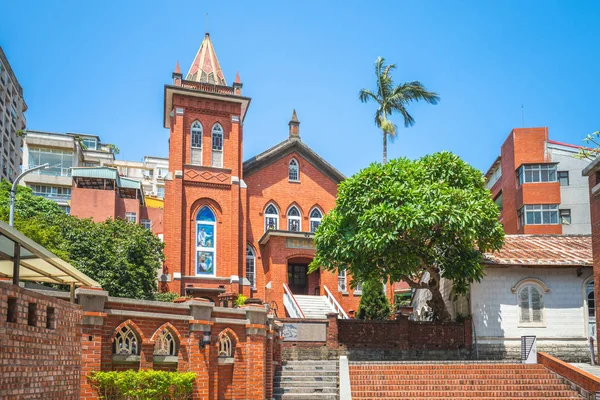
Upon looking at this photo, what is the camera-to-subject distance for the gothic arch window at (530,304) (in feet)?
79.8

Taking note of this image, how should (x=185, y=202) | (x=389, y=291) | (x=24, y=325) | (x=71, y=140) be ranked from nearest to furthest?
(x=24, y=325)
(x=185, y=202)
(x=389, y=291)
(x=71, y=140)

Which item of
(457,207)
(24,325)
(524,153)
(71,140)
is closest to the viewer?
(24,325)

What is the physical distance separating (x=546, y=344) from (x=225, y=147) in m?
18.5

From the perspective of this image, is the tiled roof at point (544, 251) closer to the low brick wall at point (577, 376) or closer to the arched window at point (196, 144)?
the low brick wall at point (577, 376)

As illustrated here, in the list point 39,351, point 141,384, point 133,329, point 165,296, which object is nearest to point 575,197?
point 165,296

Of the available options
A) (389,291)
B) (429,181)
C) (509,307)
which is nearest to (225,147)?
(389,291)

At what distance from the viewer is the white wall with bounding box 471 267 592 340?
24.2 meters

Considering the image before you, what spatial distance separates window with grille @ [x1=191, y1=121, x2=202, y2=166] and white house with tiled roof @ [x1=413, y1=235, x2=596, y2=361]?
633 inches

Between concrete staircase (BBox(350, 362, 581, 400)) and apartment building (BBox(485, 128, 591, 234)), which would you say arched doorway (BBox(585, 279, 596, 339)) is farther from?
apartment building (BBox(485, 128, 591, 234))

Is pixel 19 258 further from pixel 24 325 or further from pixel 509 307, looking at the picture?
pixel 509 307

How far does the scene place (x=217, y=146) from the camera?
35.2 m

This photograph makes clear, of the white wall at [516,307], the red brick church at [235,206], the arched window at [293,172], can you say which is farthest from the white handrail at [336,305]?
the white wall at [516,307]

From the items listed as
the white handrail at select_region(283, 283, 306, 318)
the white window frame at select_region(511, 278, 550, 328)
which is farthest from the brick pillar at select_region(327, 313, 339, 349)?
the white window frame at select_region(511, 278, 550, 328)

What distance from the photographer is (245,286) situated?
33938 mm
